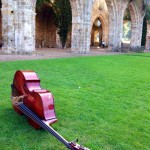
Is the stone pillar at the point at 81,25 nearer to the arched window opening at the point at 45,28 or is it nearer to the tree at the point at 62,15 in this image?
the tree at the point at 62,15

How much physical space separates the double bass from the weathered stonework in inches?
391

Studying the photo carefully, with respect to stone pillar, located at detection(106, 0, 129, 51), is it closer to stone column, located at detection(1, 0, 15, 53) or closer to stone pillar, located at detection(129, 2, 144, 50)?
stone pillar, located at detection(129, 2, 144, 50)

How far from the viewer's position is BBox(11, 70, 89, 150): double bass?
8.98 feet

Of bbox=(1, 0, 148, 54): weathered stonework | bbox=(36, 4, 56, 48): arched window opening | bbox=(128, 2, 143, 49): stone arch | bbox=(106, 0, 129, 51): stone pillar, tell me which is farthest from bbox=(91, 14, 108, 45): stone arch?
bbox=(106, 0, 129, 51): stone pillar

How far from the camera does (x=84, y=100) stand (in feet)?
14.5

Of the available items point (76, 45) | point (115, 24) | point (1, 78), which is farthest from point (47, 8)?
point (1, 78)

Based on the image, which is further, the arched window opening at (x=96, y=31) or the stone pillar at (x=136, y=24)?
the arched window opening at (x=96, y=31)

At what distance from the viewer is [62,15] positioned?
21969mm

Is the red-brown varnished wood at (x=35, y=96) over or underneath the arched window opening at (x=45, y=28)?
underneath

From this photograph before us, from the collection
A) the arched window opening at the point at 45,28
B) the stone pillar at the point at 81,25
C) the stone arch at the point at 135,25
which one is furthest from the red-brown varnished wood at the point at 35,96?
the stone arch at the point at 135,25

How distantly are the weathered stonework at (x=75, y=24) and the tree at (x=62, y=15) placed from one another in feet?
3.35

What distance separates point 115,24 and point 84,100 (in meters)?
16.9

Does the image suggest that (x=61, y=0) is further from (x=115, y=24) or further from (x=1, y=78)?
(x=1, y=78)

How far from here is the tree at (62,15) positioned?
21.7 m
